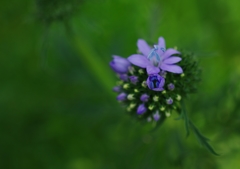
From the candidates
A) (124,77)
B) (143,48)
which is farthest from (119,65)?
(143,48)

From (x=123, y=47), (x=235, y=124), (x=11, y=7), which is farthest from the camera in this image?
(x=11, y=7)

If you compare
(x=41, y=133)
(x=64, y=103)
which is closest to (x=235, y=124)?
(x=64, y=103)

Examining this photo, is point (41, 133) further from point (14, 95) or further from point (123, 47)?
point (123, 47)


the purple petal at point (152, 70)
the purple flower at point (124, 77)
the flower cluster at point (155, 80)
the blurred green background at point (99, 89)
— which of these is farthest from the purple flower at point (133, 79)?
the blurred green background at point (99, 89)

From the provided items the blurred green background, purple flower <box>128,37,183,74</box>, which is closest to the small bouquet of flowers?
purple flower <box>128,37,183,74</box>

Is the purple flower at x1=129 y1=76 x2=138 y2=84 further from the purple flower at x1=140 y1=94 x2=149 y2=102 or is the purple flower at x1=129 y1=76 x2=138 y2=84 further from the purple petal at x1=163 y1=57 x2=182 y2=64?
the purple petal at x1=163 y1=57 x2=182 y2=64

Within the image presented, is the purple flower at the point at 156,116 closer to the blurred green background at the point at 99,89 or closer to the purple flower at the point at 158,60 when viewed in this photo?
the purple flower at the point at 158,60

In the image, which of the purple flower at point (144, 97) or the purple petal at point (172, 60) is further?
the purple flower at point (144, 97)
